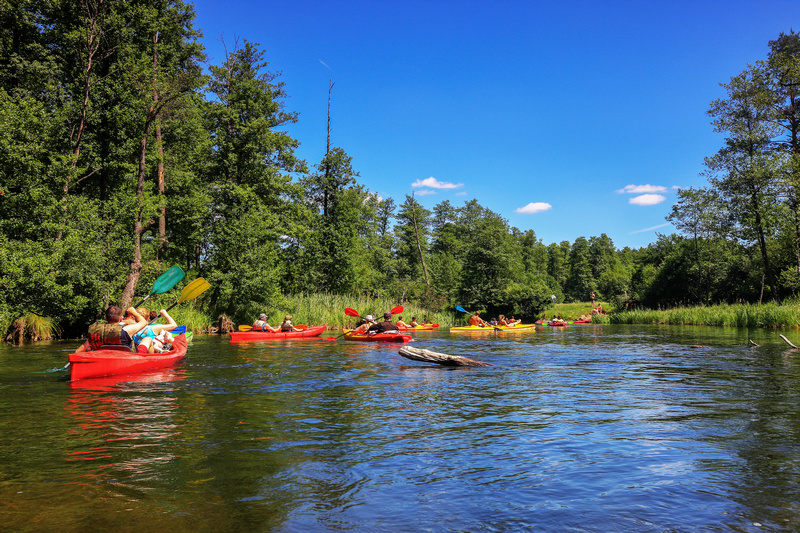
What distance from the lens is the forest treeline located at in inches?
663

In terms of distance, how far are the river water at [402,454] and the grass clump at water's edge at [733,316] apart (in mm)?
16682

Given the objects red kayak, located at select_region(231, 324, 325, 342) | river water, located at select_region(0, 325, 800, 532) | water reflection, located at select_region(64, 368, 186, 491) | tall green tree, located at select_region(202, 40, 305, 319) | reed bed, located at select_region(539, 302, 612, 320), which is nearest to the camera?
river water, located at select_region(0, 325, 800, 532)

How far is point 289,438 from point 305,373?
506cm

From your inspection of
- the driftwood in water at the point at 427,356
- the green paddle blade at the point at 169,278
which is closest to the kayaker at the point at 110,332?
the green paddle blade at the point at 169,278

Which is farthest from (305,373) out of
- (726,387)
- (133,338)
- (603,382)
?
(726,387)

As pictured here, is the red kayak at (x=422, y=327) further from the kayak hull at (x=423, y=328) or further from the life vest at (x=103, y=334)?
the life vest at (x=103, y=334)

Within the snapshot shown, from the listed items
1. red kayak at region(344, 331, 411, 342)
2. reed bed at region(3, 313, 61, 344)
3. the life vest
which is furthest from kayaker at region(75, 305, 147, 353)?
reed bed at region(3, 313, 61, 344)

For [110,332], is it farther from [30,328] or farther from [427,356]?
[30,328]

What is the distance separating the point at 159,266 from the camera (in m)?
21.7

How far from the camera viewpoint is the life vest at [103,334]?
9281 millimetres

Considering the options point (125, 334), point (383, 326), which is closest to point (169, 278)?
point (125, 334)

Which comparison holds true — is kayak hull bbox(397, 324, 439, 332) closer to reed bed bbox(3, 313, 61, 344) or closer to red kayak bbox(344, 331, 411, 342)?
red kayak bbox(344, 331, 411, 342)

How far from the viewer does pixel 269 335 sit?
1891 centimetres

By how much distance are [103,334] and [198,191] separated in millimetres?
20331
